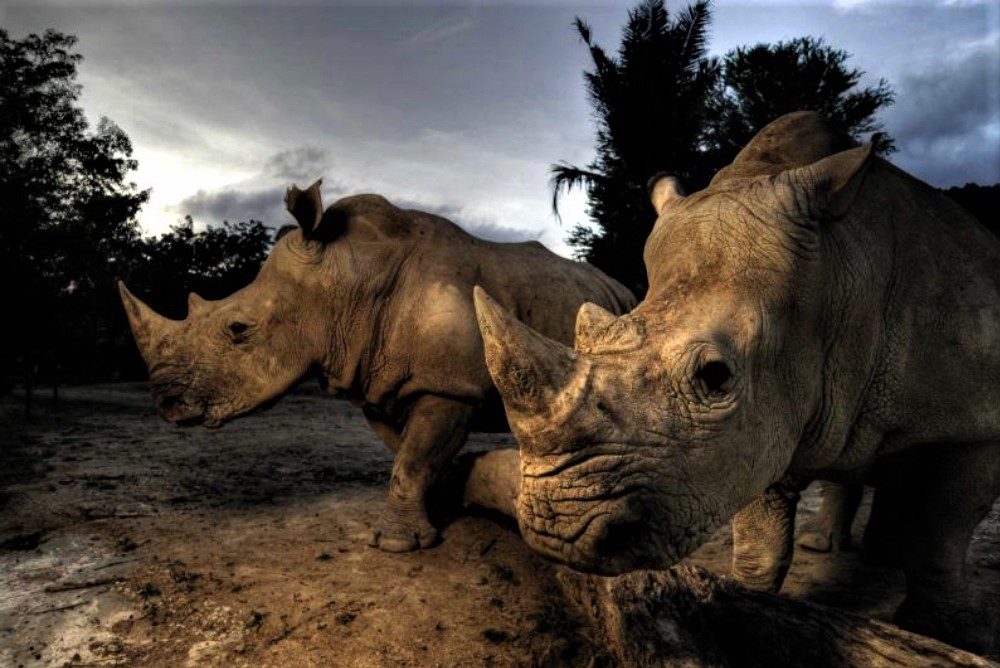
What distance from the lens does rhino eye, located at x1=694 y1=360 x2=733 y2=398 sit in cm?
208

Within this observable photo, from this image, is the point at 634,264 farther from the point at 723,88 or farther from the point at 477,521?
the point at 477,521

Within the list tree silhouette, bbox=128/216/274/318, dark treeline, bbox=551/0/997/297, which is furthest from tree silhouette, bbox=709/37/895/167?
tree silhouette, bbox=128/216/274/318

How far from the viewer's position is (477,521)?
13.9 feet

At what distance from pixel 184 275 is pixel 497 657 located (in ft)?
55.7

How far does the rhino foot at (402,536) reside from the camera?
393 cm

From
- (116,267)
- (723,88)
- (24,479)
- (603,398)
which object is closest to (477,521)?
(603,398)

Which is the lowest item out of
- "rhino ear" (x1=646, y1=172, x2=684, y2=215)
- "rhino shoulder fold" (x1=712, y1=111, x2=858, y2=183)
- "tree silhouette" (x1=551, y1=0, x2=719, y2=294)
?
"rhino ear" (x1=646, y1=172, x2=684, y2=215)

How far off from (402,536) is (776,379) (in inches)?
91.0

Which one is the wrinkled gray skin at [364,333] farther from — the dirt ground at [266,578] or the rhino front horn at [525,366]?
the rhino front horn at [525,366]

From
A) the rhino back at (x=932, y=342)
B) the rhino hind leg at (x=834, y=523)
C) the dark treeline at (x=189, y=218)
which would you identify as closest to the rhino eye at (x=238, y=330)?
the rhino back at (x=932, y=342)

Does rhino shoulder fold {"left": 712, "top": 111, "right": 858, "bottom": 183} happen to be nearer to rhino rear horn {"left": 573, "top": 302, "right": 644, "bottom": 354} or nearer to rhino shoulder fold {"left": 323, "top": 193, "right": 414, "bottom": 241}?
rhino rear horn {"left": 573, "top": 302, "right": 644, "bottom": 354}

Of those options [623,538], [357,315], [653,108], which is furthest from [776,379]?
[653,108]

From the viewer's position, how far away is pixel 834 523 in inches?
192

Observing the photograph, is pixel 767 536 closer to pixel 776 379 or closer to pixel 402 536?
pixel 776 379
